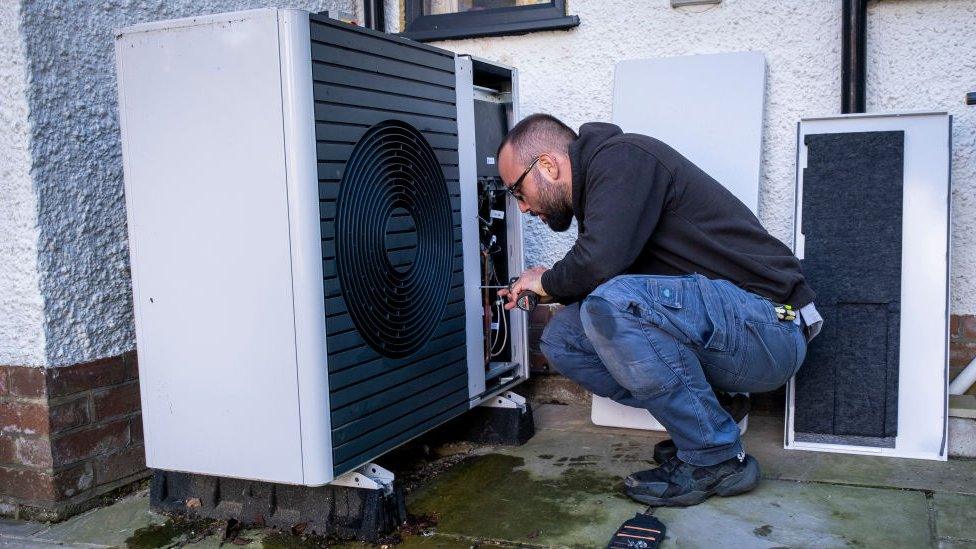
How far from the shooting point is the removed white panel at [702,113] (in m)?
3.34

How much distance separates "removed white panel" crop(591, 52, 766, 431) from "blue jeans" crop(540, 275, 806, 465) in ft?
2.37

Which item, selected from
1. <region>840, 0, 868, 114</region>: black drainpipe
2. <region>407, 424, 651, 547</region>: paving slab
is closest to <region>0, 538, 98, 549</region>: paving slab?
<region>407, 424, 651, 547</region>: paving slab

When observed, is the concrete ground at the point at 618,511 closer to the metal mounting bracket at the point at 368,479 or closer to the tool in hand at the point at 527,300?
the metal mounting bracket at the point at 368,479

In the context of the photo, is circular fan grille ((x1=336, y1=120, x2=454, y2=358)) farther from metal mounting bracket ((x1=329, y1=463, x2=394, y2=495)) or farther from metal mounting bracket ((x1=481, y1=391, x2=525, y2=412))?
metal mounting bracket ((x1=481, y1=391, x2=525, y2=412))

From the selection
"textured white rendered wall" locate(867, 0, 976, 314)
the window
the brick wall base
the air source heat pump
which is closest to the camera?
the air source heat pump

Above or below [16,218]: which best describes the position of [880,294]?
below

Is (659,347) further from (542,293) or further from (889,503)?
(889,503)

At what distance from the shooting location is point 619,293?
2.53 meters

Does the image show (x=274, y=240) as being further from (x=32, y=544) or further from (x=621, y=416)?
(x=621, y=416)

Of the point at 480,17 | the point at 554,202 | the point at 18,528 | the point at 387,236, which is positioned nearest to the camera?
the point at 387,236

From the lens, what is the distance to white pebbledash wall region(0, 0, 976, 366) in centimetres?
260

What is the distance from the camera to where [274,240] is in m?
2.22

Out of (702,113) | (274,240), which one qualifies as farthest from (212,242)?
(702,113)

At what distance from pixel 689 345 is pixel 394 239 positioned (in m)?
0.95
